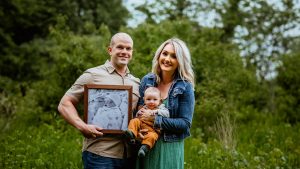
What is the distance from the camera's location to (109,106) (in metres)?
4.28

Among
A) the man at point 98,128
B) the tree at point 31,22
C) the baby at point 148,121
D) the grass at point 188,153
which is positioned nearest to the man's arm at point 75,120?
the man at point 98,128

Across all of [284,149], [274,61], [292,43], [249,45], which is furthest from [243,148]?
[292,43]

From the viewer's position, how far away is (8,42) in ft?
62.3

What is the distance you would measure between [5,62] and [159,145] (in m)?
16.3

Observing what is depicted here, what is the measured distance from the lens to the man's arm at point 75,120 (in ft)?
13.5

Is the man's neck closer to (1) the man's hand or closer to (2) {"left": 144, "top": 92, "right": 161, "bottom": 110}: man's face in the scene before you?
(2) {"left": 144, "top": 92, "right": 161, "bottom": 110}: man's face

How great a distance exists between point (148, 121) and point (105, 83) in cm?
52

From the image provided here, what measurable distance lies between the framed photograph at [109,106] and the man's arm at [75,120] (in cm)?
8

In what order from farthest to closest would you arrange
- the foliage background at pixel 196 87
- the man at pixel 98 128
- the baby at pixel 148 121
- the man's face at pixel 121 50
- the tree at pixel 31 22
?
the tree at pixel 31 22 → the foliage background at pixel 196 87 → the man's face at pixel 121 50 → the man at pixel 98 128 → the baby at pixel 148 121

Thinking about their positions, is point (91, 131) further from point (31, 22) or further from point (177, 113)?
point (31, 22)

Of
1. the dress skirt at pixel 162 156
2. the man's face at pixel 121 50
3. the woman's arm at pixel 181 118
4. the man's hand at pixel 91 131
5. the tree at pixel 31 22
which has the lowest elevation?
the dress skirt at pixel 162 156

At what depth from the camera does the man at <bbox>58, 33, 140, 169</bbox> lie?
4141mm

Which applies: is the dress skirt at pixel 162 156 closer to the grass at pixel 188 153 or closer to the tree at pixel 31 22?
the grass at pixel 188 153

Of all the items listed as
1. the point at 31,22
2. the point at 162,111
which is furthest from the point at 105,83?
the point at 31,22
